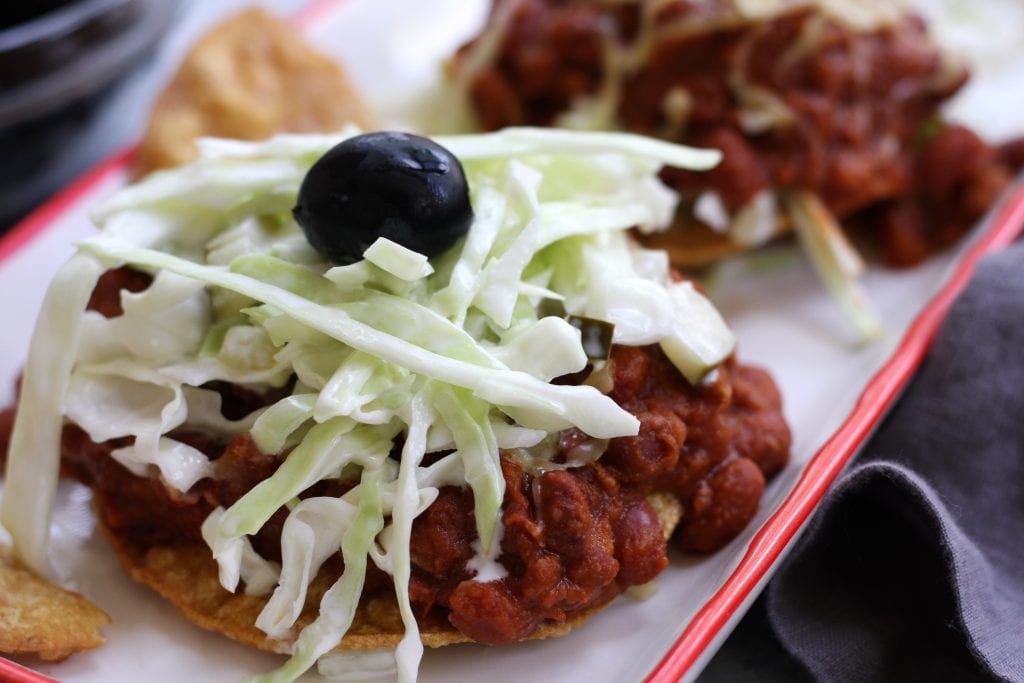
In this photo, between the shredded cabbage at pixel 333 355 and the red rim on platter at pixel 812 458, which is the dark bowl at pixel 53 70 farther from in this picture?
the shredded cabbage at pixel 333 355

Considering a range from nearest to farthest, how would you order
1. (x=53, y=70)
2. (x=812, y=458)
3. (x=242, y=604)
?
(x=242, y=604), (x=812, y=458), (x=53, y=70)

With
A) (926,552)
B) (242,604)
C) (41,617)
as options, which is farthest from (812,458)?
(41,617)

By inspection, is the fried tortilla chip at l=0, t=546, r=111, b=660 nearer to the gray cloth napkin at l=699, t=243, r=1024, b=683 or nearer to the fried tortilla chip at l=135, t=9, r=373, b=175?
the gray cloth napkin at l=699, t=243, r=1024, b=683

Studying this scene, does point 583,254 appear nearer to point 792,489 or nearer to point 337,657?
point 792,489

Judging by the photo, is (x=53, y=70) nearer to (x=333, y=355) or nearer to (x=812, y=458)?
(x=333, y=355)

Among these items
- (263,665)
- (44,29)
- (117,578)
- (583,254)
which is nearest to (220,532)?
(263,665)

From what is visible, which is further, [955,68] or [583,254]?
[955,68]

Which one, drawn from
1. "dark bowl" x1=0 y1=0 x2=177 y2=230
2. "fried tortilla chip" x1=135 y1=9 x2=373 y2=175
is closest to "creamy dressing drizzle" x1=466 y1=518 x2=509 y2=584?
"fried tortilla chip" x1=135 y1=9 x2=373 y2=175
